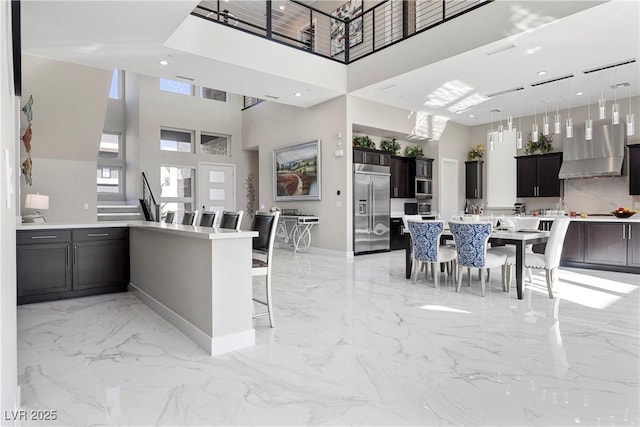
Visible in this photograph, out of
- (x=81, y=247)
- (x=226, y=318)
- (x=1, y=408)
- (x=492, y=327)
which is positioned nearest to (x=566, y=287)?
(x=492, y=327)

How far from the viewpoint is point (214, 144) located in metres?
10.7

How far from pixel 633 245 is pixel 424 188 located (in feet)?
14.4

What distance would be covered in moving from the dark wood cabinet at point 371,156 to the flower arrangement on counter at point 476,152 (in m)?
2.78

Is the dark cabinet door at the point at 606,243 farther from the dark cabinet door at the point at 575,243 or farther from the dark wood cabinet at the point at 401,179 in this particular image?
the dark wood cabinet at the point at 401,179

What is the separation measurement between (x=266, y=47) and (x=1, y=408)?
19.9ft

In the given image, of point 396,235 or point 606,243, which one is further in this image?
point 396,235

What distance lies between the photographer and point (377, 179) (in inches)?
322

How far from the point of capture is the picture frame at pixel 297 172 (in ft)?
26.8

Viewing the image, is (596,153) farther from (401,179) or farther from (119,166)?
(119,166)

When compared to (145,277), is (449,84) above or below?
above

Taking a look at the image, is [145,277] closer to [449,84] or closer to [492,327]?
[492,327]

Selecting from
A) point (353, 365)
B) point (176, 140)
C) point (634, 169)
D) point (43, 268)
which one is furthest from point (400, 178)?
point (43, 268)

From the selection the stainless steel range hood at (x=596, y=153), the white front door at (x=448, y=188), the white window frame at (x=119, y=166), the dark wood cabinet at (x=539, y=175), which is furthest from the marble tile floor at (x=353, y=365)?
the white window frame at (x=119, y=166)

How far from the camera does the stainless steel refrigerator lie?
7754 mm
